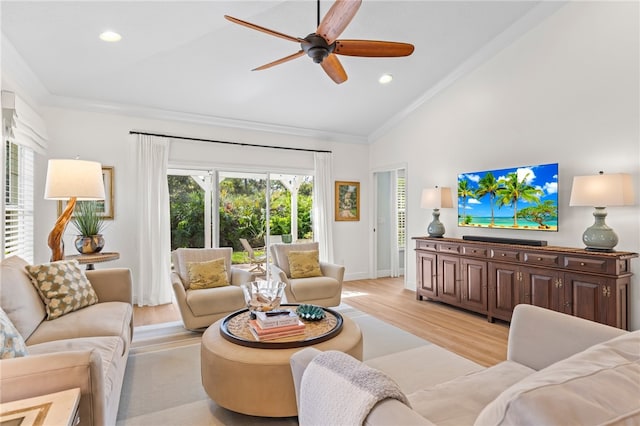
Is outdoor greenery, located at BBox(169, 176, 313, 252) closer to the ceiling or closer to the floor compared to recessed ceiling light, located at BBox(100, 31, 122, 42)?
closer to the floor

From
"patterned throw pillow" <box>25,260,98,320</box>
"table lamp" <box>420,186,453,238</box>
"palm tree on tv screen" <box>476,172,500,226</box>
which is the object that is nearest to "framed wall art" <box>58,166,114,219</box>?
"patterned throw pillow" <box>25,260,98,320</box>

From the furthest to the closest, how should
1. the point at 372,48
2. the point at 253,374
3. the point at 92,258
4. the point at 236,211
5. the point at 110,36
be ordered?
the point at 236,211 → the point at 92,258 → the point at 110,36 → the point at 372,48 → the point at 253,374

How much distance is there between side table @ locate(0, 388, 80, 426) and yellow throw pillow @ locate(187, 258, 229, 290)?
101 inches

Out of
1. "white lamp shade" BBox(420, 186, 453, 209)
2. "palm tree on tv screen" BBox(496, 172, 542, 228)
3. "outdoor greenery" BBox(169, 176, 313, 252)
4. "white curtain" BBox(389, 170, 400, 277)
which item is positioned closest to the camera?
"palm tree on tv screen" BBox(496, 172, 542, 228)

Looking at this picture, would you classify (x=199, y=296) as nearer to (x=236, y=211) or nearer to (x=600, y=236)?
(x=236, y=211)

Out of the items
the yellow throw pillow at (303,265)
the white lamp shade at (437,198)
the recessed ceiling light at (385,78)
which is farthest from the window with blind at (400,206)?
the yellow throw pillow at (303,265)

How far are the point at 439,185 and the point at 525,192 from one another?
132cm

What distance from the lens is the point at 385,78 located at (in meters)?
4.70

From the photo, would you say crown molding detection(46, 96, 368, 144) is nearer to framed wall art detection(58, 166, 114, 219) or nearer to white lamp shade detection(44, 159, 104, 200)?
framed wall art detection(58, 166, 114, 219)

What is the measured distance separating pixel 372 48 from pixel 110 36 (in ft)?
8.02

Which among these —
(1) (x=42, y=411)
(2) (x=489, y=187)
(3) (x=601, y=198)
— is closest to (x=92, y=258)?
(1) (x=42, y=411)

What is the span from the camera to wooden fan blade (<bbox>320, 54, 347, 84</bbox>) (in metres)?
2.69

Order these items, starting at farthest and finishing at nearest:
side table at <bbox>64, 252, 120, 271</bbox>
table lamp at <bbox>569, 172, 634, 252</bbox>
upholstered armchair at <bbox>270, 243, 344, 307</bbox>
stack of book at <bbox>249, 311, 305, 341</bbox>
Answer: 1. upholstered armchair at <bbox>270, 243, 344, 307</bbox>
2. side table at <bbox>64, 252, 120, 271</bbox>
3. table lamp at <bbox>569, 172, 634, 252</bbox>
4. stack of book at <bbox>249, 311, 305, 341</bbox>

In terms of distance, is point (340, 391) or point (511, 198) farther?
point (511, 198)
